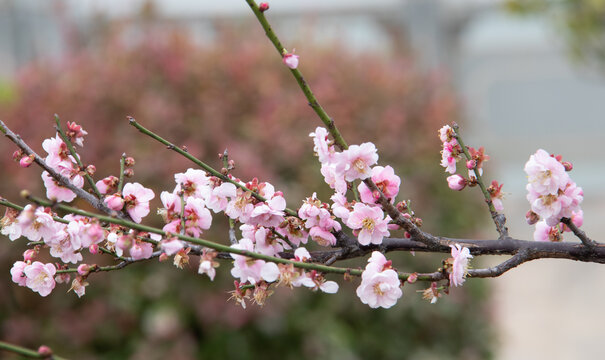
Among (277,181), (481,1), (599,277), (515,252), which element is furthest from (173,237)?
(481,1)

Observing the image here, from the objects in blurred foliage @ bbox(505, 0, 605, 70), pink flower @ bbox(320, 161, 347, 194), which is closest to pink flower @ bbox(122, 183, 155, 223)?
pink flower @ bbox(320, 161, 347, 194)

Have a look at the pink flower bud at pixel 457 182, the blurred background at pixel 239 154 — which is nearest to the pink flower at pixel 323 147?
the pink flower bud at pixel 457 182

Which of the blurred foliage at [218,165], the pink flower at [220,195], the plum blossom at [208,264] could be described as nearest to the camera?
the plum blossom at [208,264]

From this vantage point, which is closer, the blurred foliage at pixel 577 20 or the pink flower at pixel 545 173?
the pink flower at pixel 545 173

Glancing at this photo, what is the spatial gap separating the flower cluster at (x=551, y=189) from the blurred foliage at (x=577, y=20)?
5.30 m

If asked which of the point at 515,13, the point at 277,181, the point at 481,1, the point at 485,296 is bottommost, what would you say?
the point at 277,181

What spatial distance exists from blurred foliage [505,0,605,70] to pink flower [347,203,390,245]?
539cm

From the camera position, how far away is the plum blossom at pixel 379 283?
832 millimetres

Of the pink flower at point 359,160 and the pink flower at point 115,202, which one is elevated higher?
the pink flower at point 359,160

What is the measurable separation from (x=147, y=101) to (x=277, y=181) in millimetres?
757

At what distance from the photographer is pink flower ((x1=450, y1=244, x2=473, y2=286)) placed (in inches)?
33.0

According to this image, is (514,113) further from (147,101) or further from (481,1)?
(147,101)

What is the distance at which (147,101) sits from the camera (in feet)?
11.1

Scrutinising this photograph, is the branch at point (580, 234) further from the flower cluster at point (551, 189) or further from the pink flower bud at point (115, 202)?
the pink flower bud at point (115, 202)
